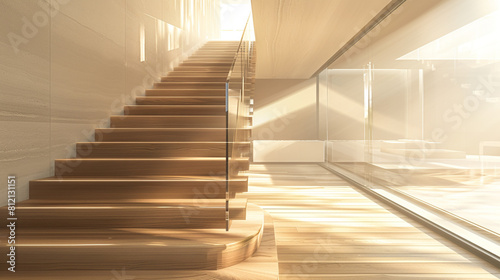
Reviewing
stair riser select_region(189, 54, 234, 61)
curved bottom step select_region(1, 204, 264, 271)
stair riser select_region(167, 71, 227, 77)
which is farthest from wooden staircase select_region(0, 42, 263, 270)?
stair riser select_region(189, 54, 234, 61)

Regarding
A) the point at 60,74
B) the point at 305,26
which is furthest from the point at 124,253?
the point at 305,26

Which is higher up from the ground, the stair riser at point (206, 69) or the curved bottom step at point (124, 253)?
the stair riser at point (206, 69)

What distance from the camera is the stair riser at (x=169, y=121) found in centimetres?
461

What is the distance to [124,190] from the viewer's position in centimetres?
327

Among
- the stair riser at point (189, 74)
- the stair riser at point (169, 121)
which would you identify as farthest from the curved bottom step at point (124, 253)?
the stair riser at point (189, 74)

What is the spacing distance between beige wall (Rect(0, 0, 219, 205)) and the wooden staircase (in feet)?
0.75

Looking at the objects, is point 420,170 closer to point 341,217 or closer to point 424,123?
point 424,123

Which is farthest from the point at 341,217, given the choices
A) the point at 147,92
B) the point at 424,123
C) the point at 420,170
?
the point at 147,92

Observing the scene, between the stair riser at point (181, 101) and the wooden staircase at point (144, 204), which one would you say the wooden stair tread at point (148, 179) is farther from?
the stair riser at point (181, 101)

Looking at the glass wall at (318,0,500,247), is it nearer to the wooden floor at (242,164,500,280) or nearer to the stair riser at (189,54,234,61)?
the wooden floor at (242,164,500,280)

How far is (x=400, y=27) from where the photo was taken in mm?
4848

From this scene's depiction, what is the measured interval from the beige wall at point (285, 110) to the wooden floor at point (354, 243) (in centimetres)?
493

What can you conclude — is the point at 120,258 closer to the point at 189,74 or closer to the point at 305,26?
the point at 305,26

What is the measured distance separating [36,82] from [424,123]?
3890 mm
